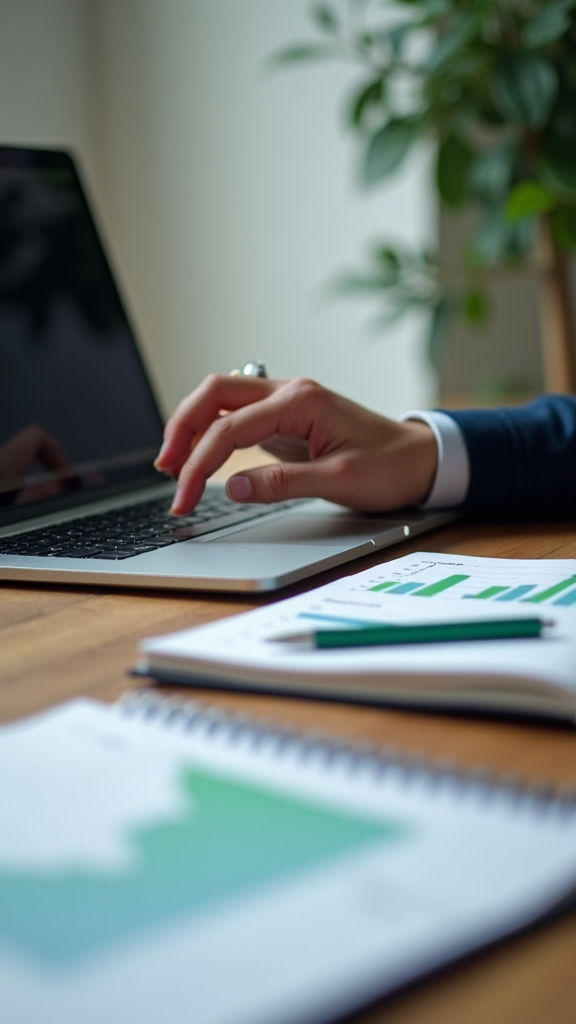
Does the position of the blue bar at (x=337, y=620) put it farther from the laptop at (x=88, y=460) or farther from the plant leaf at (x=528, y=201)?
the plant leaf at (x=528, y=201)

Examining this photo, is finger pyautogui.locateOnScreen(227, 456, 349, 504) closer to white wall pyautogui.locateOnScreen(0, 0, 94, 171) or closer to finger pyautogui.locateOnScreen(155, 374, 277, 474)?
finger pyautogui.locateOnScreen(155, 374, 277, 474)

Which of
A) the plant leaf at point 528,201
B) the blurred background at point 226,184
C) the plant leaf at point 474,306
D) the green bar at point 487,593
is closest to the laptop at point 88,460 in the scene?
the green bar at point 487,593

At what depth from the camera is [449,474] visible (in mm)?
949

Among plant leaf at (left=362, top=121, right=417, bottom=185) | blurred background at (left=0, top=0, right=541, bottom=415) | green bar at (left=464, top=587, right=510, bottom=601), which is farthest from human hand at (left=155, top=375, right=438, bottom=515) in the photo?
blurred background at (left=0, top=0, right=541, bottom=415)

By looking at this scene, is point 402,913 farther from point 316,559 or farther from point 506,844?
point 316,559

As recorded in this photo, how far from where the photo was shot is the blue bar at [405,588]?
0.65m

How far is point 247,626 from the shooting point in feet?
1.88

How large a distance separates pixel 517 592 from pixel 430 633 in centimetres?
13

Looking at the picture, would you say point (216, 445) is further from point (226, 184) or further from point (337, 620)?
point (226, 184)

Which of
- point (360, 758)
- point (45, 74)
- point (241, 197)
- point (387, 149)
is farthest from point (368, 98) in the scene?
point (360, 758)

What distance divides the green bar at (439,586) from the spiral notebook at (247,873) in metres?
0.24

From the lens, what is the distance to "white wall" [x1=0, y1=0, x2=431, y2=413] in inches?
110

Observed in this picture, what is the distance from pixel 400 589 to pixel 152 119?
261 centimetres

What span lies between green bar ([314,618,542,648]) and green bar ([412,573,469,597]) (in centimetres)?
11
